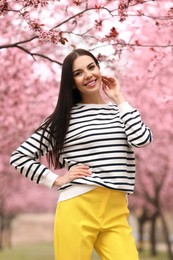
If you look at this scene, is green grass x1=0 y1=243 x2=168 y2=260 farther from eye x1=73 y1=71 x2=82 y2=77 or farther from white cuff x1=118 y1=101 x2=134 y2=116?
white cuff x1=118 y1=101 x2=134 y2=116

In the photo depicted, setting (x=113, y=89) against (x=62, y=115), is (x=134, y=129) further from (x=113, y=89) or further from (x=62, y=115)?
(x=62, y=115)

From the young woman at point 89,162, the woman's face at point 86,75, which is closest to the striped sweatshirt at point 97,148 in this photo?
the young woman at point 89,162

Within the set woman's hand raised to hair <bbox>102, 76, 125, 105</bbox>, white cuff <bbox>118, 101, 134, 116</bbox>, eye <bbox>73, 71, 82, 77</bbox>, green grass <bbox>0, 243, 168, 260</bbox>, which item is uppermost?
eye <bbox>73, 71, 82, 77</bbox>

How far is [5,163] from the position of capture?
15.7 metres

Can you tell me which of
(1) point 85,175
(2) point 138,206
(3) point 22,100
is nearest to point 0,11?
(1) point 85,175

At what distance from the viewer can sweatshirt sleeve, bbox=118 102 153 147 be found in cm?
354

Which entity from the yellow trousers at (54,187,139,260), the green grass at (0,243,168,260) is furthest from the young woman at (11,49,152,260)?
the green grass at (0,243,168,260)

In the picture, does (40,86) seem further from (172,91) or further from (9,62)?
(172,91)

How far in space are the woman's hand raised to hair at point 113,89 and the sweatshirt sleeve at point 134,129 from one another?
0.10 meters

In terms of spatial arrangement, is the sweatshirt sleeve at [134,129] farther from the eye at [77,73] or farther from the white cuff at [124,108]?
the eye at [77,73]

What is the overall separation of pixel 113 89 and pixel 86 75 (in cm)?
17

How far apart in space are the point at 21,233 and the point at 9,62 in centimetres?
4924

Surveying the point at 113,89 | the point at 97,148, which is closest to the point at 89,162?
the point at 97,148

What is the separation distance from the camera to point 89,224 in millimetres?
3594
